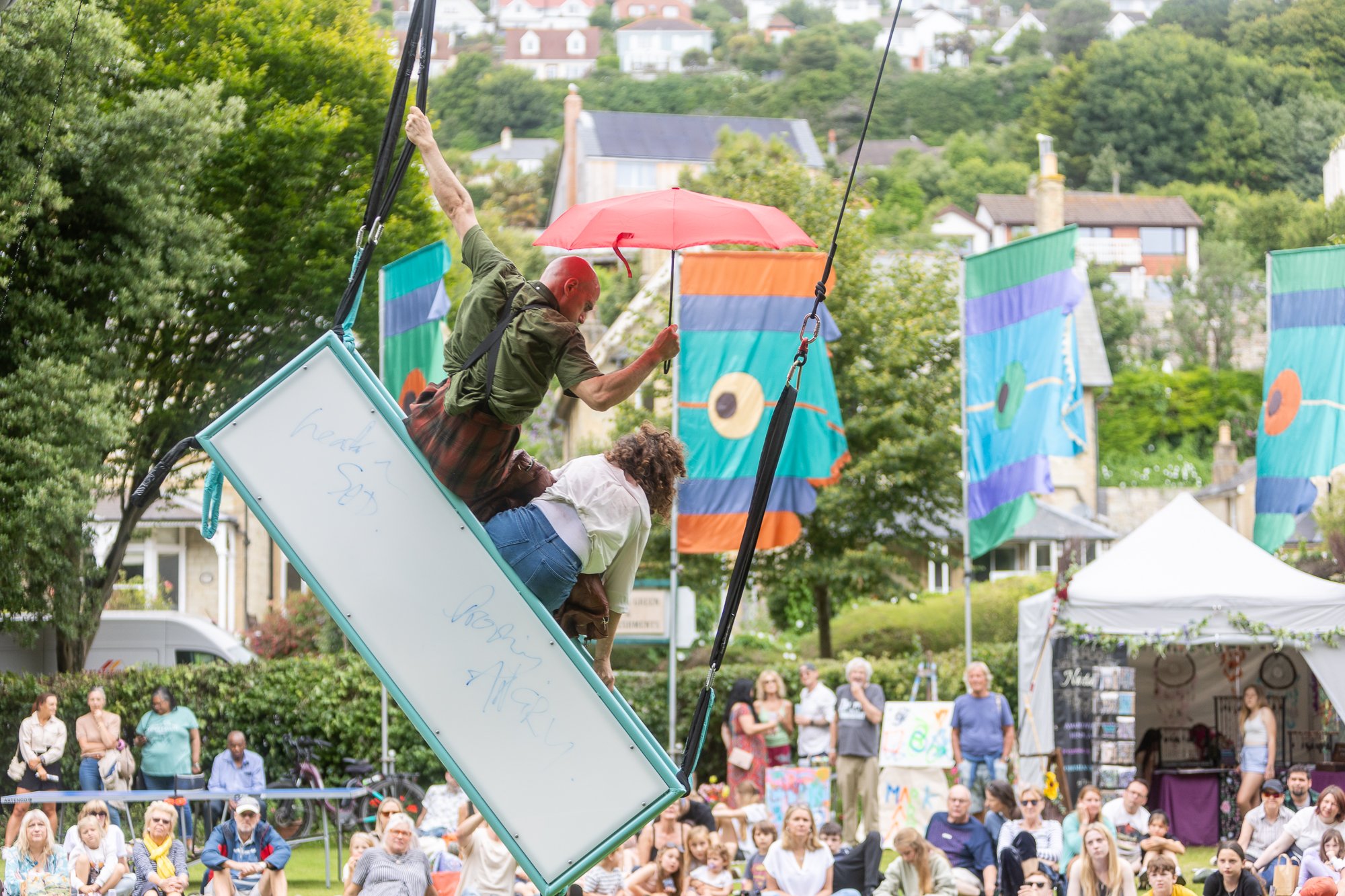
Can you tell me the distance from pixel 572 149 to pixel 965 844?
201 feet

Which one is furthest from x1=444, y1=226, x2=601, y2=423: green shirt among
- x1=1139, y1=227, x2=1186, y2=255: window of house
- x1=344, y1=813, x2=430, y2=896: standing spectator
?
x1=1139, y1=227, x2=1186, y2=255: window of house

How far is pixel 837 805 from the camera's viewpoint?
543 inches

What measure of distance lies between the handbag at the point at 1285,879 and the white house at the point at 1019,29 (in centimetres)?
13792

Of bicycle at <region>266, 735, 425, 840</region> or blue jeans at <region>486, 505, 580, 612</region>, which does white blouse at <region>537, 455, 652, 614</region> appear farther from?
bicycle at <region>266, 735, 425, 840</region>

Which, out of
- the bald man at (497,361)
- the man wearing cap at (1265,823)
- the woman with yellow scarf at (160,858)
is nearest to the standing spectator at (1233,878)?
the man wearing cap at (1265,823)

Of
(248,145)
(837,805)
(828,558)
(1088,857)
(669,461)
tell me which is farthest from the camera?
(828,558)

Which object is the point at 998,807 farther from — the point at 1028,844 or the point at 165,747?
the point at 165,747

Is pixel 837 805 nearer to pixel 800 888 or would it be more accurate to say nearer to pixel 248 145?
pixel 800 888

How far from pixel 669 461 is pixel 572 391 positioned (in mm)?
536

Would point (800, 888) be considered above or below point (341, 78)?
below

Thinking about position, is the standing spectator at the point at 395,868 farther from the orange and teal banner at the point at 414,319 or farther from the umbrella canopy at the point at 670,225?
the orange and teal banner at the point at 414,319

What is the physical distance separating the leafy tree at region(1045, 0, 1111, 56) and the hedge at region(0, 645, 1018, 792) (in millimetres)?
123978

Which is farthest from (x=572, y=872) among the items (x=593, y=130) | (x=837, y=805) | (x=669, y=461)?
(x=593, y=130)

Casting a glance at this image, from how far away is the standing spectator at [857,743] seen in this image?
1282 cm
